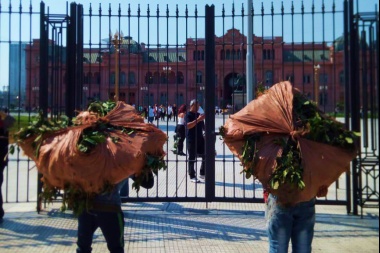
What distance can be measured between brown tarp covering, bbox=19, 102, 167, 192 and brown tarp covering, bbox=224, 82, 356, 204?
2.54 ft

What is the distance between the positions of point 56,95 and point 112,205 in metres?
4.56

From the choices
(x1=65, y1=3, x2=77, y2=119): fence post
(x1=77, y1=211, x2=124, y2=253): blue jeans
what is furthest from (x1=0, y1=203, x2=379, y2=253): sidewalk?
(x1=65, y1=3, x2=77, y2=119): fence post

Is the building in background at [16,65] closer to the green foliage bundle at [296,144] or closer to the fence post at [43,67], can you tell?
the fence post at [43,67]

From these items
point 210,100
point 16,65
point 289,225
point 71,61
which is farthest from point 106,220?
point 16,65

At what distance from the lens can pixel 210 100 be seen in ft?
24.8

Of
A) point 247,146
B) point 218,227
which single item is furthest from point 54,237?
point 247,146

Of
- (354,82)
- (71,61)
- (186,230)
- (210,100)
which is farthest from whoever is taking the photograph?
(71,61)

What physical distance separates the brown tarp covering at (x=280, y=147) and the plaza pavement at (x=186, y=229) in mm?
1982

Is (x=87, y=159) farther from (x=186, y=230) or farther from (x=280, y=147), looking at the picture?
(x=186, y=230)

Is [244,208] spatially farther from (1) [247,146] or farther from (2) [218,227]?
(1) [247,146]

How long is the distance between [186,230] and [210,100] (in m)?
2.31

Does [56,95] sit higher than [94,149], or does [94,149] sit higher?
[56,95]

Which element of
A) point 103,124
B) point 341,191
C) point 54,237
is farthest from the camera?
point 341,191

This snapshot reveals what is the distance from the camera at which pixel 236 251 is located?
18.1 feet
